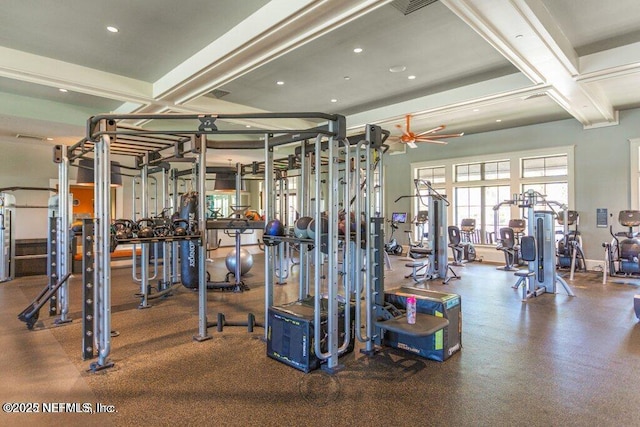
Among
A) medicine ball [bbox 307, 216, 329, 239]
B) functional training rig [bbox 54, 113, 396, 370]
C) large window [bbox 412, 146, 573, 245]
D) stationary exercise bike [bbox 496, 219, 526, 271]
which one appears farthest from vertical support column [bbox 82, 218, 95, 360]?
large window [bbox 412, 146, 573, 245]

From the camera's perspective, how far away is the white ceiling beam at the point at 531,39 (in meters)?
3.78

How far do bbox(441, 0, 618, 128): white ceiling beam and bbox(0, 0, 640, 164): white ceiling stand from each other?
0.02m

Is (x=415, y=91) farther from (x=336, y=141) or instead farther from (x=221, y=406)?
(x=221, y=406)

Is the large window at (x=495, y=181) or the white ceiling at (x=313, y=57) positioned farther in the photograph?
the large window at (x=495, y=181)

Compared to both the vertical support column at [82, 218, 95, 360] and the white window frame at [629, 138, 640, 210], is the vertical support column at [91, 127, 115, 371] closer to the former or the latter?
the vertical support column at [82, 218, 95, 360]

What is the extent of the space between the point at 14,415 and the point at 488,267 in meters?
9.20

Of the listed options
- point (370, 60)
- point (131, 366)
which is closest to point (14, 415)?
point (131, 366)

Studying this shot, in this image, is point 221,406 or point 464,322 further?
point 464,322

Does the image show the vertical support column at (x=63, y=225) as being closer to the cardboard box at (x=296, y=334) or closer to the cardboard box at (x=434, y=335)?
the cardboard box at (x=296, y=334)

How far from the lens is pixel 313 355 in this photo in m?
3.17

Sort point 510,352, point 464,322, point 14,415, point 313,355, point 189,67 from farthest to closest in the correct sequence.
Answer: point 189,67 → point 464,322 → point 510,352 → point 313,355 → point 14,415

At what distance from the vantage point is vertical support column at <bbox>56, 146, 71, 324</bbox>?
14.5 feet

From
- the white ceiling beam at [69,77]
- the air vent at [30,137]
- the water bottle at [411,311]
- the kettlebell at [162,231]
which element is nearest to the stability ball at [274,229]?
the kettlebell at [162,231]

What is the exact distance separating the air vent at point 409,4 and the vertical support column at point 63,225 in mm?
4353
